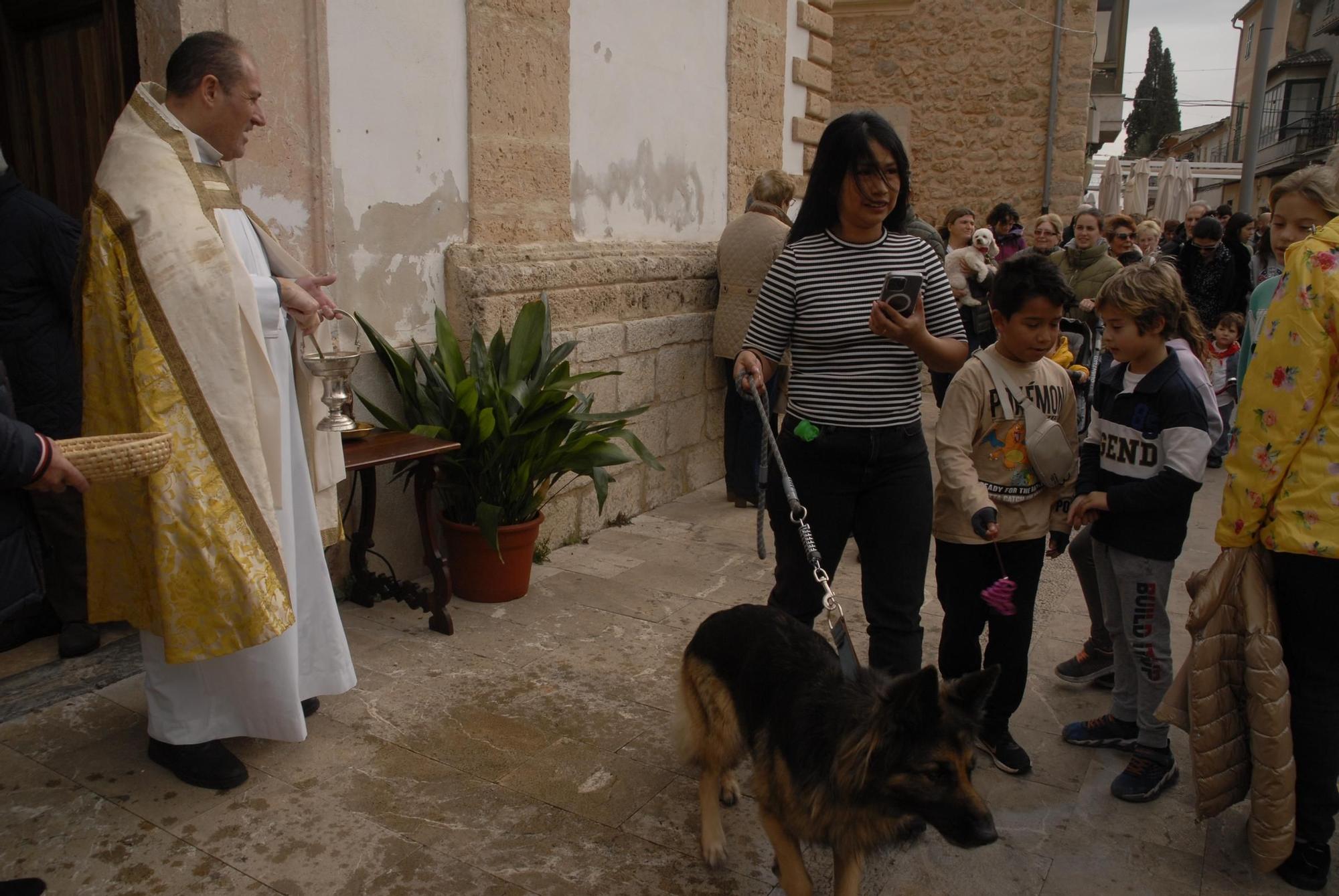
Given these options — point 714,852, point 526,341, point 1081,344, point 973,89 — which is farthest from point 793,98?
point 973,89

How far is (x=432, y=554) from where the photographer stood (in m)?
4.15

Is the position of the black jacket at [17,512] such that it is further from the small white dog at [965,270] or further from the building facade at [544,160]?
the small white dog at [965,270]

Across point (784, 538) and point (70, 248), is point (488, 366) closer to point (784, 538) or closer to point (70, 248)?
point (70, 248)

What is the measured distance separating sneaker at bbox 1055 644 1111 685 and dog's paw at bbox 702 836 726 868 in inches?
71.3

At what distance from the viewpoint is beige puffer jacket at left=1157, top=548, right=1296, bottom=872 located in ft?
8.29

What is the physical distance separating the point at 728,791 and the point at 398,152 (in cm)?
301

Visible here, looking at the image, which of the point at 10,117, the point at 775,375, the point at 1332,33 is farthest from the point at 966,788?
the point at 1332,33

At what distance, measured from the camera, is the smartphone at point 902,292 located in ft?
8.98

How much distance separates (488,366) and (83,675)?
1925mm

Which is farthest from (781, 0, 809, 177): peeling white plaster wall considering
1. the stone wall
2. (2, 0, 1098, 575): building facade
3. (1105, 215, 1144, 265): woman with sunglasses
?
the stone wall

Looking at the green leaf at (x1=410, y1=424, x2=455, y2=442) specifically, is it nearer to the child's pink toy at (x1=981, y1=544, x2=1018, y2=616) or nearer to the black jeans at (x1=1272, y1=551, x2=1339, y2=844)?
the child's pink toy at (x1=981, y1=544, x2=1018, y2=616)

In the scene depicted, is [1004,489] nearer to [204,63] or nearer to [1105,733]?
[1105,733]

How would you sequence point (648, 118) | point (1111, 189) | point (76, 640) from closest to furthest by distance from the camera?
1. point (76, 640)
2. point (648, 118)
3. point (1111, 189)

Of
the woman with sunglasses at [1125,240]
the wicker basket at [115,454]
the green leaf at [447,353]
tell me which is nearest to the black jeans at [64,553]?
the green leaf at [447,353]
